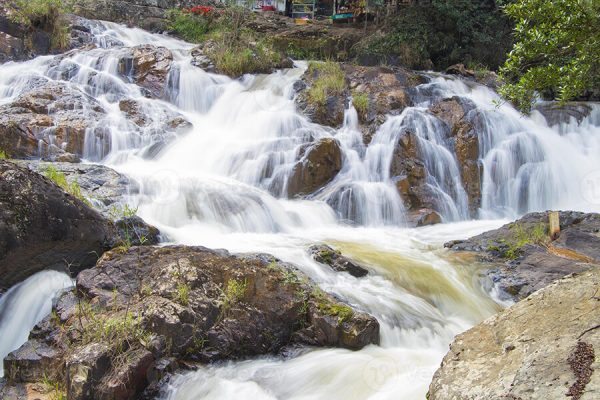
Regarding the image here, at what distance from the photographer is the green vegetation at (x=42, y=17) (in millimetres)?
14375

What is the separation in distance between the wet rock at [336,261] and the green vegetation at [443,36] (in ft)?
40.0

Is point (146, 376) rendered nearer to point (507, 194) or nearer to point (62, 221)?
point (62, 221)

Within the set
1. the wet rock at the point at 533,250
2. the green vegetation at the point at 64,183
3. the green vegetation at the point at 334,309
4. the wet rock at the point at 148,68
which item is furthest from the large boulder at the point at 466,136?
the green vegetation at the point at 64,183

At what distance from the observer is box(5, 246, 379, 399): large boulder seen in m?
3.83

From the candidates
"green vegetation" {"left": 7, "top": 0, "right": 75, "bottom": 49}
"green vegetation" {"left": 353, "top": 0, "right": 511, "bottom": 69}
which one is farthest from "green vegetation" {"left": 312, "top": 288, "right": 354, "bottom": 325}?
"green vegetation" {"left": 353, "top": 0, "right": 511, "bottom": 69}

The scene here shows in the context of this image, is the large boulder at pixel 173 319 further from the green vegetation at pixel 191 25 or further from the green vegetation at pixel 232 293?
the green vegetation at pixel 191 25

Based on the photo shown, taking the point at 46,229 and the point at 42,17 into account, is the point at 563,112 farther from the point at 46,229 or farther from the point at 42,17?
the point at 42,17

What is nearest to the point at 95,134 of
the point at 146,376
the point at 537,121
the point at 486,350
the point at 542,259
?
the point at 146,376

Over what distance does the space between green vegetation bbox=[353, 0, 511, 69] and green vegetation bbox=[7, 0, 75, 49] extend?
32.5 ft

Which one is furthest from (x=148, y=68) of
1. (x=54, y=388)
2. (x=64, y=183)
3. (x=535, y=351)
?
(x=535, y=351)

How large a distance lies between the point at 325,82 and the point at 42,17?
9.03m

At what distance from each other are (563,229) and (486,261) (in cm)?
168

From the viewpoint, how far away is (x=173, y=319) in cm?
429

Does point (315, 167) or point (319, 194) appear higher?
point (315, 167)
